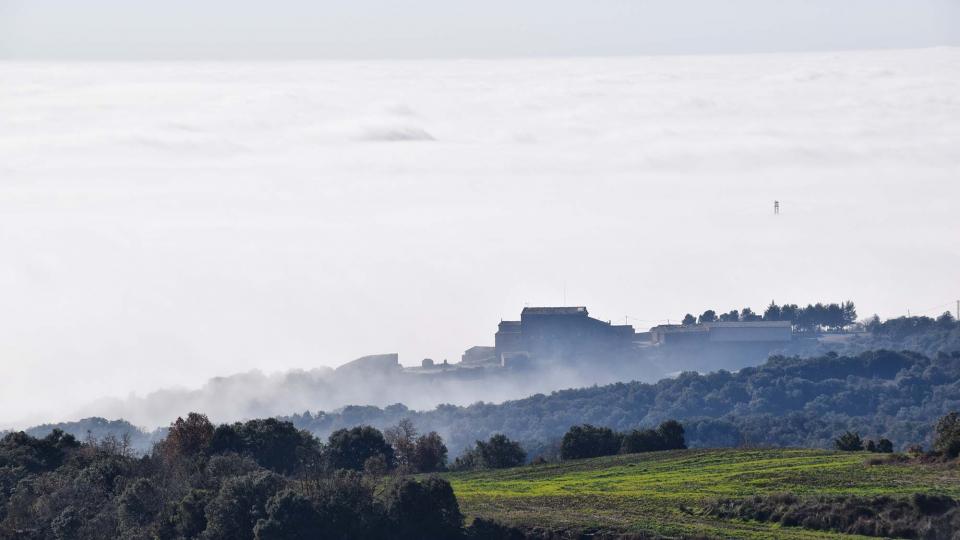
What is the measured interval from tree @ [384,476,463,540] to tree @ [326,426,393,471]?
3309cm

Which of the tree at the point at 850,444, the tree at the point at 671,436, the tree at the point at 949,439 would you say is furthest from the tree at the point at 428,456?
the tree at the point at 949,439

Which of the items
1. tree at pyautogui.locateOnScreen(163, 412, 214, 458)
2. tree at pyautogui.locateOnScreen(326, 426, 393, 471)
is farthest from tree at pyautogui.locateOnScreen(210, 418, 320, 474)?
tree at pyautogui.locateOnScreen(326, 426, 393, 471)

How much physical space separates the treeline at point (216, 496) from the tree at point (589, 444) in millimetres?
15089

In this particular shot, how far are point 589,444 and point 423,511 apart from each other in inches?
1543

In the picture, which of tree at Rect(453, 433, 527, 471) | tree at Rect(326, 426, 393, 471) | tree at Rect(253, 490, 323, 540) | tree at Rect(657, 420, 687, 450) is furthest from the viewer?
tree at Rect(453, 433, 527, 471)

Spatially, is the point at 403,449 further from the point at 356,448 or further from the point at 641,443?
the point at 641,443

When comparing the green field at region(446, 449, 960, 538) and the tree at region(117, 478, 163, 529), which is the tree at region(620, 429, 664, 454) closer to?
the green field at region(446, 449, 960, 538)

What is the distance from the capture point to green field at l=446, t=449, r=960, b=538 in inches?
3856

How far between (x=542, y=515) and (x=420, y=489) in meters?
5.86

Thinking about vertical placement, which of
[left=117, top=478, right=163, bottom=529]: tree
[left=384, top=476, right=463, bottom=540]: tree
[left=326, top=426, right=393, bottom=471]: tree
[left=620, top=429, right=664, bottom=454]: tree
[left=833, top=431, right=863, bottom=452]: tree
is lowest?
[left=384, top=476, right=463, bottom=540]: tree

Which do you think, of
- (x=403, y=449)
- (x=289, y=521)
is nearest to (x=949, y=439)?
(x=289, y=521)

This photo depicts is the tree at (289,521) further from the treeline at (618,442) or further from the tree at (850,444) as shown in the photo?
the tree at (850,444)

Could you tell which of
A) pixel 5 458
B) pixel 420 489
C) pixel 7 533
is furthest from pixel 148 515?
pixel 5 458

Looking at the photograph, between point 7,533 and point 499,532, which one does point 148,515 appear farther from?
point 499,532
